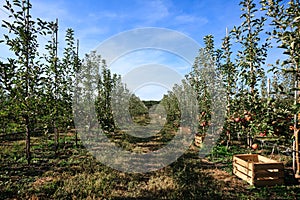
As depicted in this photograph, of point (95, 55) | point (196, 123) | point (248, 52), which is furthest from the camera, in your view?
point (196, 123)

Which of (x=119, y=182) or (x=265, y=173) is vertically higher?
(x=265, y=173)

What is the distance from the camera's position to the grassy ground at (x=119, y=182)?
15.7ft

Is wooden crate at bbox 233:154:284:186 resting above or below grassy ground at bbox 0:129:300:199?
above

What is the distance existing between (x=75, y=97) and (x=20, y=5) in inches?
174

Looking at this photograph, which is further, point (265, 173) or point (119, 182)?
point (119, 182)

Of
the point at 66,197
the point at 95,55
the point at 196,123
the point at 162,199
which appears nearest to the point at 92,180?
the point at 66,197

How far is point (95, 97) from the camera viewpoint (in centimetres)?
1147

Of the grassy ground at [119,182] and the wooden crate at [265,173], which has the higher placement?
the wooden crate at [265,173]

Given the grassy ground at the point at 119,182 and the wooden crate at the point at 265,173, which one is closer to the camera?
the grassy ground at the point at 119,182

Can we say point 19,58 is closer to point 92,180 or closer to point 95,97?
point 92,180

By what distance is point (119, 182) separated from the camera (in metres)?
5.67

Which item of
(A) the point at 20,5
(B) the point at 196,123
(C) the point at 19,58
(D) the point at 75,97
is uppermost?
(A) the point at 20,5

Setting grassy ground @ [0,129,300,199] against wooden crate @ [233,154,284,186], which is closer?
grassy ground @ [0,129,300,199]

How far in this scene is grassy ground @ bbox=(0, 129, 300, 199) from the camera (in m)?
4.80
